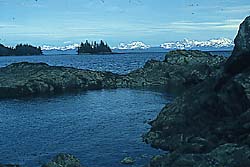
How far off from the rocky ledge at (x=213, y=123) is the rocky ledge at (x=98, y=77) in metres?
34.4

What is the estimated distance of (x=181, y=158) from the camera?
19.9 m

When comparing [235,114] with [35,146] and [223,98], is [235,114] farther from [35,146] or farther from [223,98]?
[35,146]

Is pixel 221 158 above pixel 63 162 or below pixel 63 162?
above

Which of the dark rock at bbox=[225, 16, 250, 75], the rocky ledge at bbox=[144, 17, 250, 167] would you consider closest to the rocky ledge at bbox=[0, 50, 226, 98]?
the rocky ledge at bbox=[144, 17, 250, 167]

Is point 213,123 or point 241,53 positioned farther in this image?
point 241,53

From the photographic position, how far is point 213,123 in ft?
95.1

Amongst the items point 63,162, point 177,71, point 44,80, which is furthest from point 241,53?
point 177,71

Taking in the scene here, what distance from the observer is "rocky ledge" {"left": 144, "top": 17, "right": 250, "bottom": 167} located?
19656mm

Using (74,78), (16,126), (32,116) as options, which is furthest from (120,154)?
(74,78)

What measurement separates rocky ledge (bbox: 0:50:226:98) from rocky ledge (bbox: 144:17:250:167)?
34.4 meters

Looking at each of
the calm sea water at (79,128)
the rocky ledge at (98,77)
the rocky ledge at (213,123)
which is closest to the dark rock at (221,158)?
the rocky ledge at (213,123)

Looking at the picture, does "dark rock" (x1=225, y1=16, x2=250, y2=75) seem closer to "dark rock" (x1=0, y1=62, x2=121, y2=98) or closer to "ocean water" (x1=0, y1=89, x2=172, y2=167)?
"ocean water" (x1=0, y1=89, x2=172, y2=167)

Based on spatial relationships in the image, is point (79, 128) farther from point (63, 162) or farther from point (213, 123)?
point (213, 123)

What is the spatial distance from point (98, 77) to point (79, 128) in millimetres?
44929
